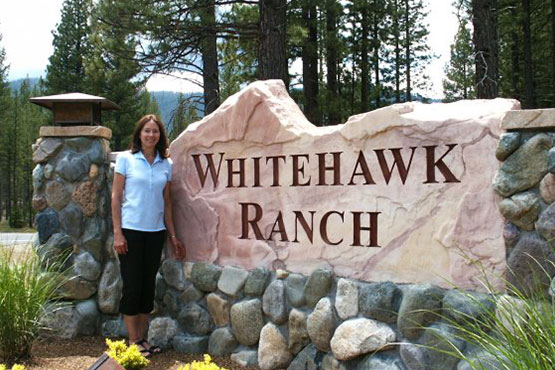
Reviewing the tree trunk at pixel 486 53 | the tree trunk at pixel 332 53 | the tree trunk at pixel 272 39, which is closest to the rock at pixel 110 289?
the tree trunk at pixel 272 39

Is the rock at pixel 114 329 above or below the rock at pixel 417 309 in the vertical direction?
below

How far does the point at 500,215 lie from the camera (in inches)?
105

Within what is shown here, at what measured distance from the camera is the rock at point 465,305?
2656mm

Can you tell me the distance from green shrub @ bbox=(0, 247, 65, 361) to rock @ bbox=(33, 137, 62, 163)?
3.33 feet

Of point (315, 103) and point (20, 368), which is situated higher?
point (315, 103)

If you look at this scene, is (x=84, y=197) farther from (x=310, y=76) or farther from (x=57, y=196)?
(x=310, y=76)

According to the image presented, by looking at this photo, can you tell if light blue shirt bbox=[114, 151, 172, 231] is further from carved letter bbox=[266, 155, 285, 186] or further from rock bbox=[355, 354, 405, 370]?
rock bbox=[355, 354, 405, 370]

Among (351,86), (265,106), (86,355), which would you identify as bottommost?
(86,355)

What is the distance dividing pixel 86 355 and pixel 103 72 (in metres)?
7.69

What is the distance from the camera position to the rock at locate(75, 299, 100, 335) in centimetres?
448

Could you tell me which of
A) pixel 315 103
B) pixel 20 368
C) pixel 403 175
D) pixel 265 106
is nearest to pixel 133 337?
pixel 20 368

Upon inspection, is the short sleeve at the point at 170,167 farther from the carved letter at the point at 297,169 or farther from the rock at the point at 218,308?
the carved letter at the point at 297,169

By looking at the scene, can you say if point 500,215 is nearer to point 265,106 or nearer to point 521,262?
point 521,262

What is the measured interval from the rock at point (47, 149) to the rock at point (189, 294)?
65.3 inches
